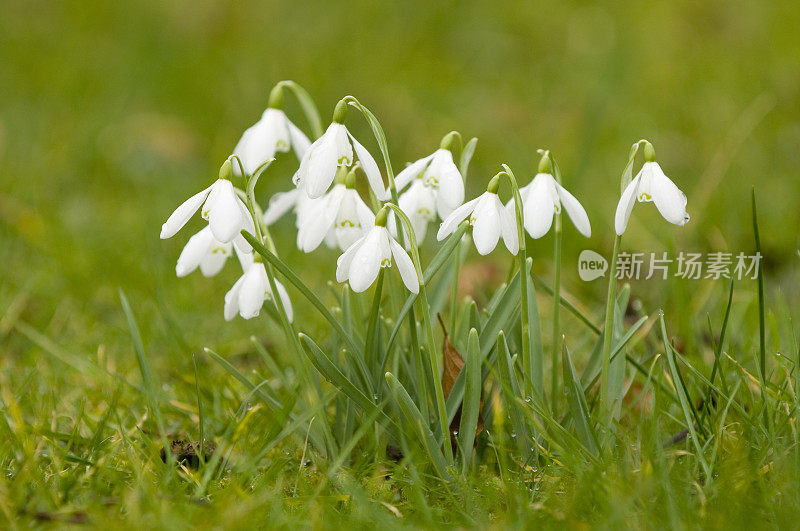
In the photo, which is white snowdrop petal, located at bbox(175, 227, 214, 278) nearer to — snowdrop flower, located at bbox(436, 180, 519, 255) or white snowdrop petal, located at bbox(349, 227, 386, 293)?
white snowdrop petal, located at bbox(349, 227, 386, 293)

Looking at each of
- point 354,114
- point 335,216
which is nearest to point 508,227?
point 335,216

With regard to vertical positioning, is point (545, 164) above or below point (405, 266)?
above

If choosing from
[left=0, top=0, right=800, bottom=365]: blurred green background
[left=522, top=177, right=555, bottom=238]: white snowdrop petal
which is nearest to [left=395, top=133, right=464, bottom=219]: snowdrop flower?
[left=522, top=177, right=555, bottom=238]: white snowdrop petal

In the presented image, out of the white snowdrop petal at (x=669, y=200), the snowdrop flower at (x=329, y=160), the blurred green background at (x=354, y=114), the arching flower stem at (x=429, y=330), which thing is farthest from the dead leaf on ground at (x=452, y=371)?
the blurred green background at (x=354, y=114)

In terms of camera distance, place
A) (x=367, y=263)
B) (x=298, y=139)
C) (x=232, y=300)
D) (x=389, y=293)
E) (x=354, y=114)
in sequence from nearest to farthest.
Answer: (x=367, y=263), (x=232, y=300), (x=298, y=139), (x=389, y=293), (x=354, y=114)

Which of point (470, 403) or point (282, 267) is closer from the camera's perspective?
point (282, 267)

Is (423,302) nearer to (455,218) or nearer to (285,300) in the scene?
(455,218)
